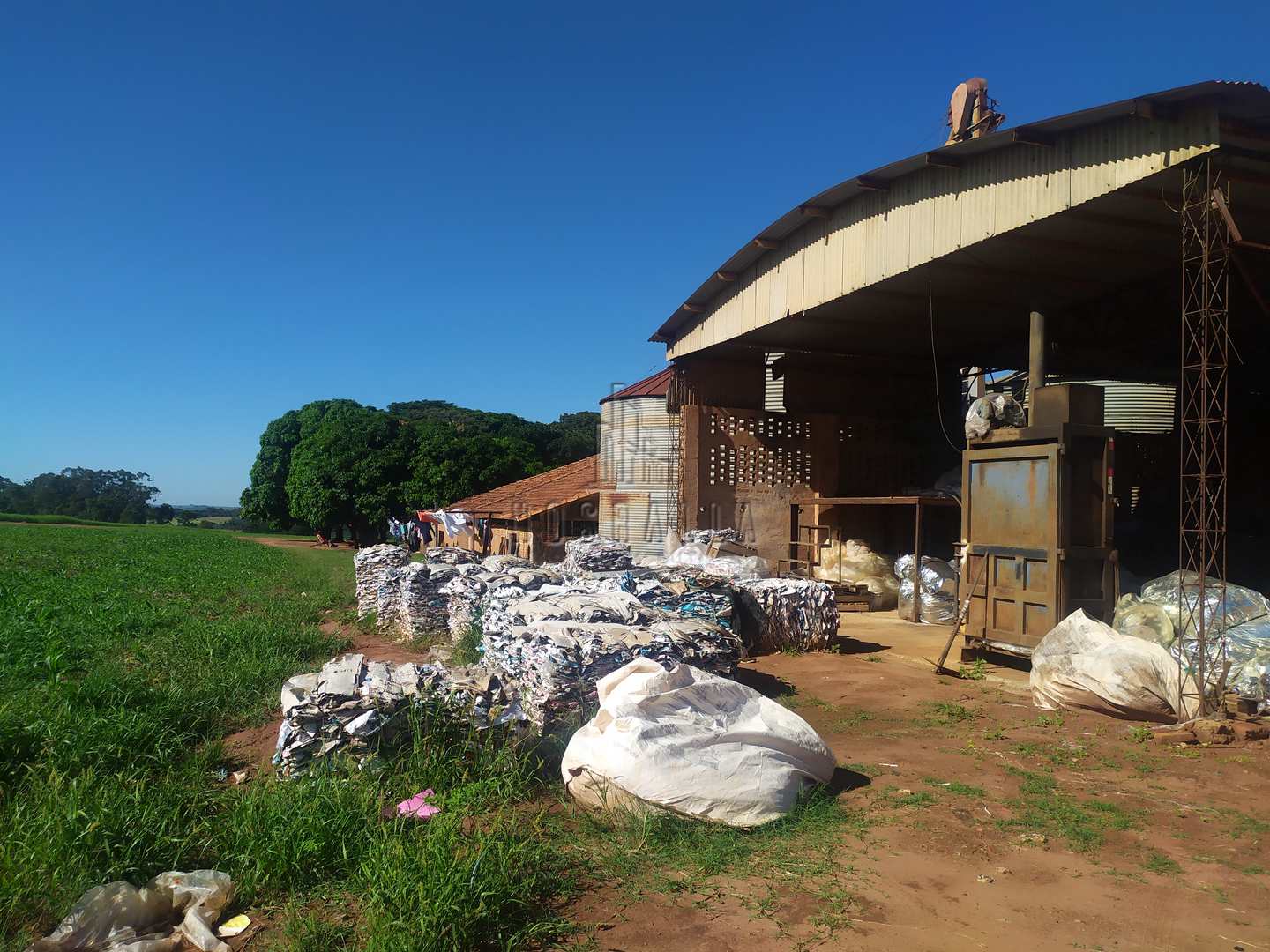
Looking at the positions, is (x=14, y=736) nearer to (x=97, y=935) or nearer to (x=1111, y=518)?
(x=97, y=935)

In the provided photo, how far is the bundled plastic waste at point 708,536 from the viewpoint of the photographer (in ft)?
49.1

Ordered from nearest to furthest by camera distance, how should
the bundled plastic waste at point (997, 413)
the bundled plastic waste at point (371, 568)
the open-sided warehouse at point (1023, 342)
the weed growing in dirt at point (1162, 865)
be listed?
the weed growing in dirt at point (1162, 865)
the open-sided warehouse at point (1023, 342)
the bundled plastic waste at point (997, 413)
the bundled plastic waste at point (371, 568)

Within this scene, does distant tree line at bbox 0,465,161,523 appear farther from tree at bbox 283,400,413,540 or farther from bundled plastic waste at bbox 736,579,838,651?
bundled plastic waste at bbox 736,579,838,651

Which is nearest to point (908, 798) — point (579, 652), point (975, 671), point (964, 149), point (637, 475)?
point (579, 652)

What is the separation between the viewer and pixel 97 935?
138 inches

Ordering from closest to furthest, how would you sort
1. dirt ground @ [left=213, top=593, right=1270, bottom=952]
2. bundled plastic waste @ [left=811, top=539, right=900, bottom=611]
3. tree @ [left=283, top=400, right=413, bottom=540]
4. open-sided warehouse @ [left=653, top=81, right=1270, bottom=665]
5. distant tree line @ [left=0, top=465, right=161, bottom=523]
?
dirt ground @ [left=213, top=593, right=1270, bottom=952] < open-sided warehouse @ [left=653, top=81, right=1270, bottom=665] < bundled plastic waste @ [left=811, top=539, right=900, bottom=611] < tree @ [left=283, top=400, right=413, bottom=540] < distant tree line @ [left=0, top=465, right=161, bottom=523]

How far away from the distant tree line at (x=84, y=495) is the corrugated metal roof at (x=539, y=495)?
66.2 meters

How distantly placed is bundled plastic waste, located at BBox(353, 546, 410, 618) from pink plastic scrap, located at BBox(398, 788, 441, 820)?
8.96m

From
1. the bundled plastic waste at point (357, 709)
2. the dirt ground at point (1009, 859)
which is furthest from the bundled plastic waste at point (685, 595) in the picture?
the bundled plastic waste at point (357, 709)

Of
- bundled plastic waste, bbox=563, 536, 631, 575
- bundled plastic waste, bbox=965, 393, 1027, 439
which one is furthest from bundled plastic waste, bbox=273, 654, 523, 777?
bundled plastic waste, bbox=563, 536, 631, 575

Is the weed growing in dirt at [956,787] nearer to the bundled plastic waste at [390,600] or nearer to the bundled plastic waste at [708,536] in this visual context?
the bundled plastic waste at [390,600]

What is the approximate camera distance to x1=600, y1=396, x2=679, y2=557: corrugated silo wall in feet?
64.0

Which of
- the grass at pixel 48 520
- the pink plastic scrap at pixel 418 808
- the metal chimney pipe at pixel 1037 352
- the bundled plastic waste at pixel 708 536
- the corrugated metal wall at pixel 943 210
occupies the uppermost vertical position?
the corrugated metal wall at pixel 943 210

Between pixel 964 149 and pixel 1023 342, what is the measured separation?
7329mm
